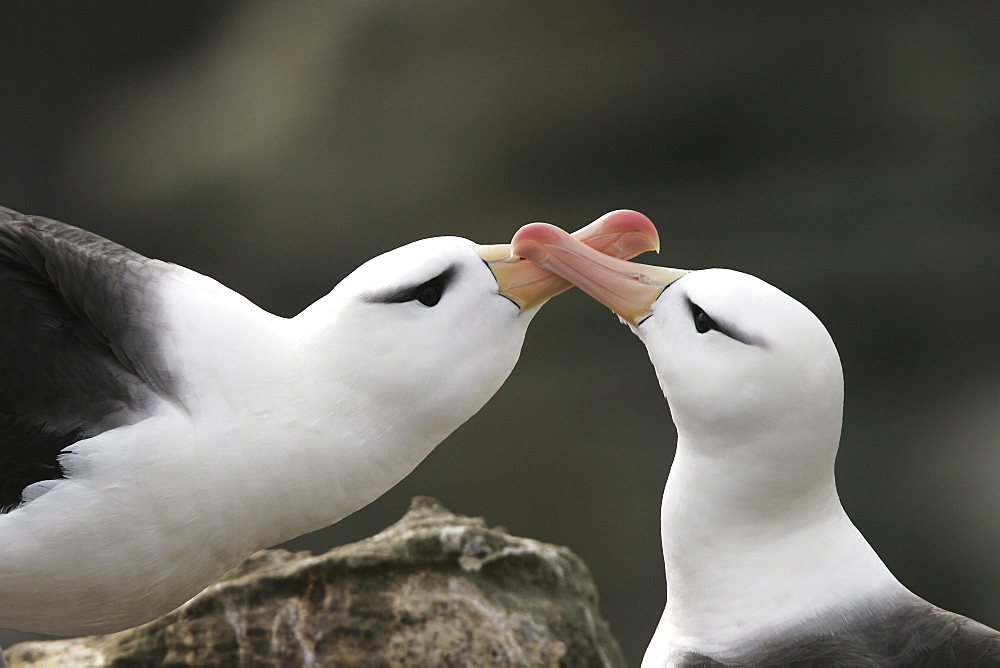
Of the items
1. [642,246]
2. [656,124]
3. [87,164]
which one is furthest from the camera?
[87,164]

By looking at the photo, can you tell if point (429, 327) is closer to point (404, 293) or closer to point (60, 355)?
point (404, 293)

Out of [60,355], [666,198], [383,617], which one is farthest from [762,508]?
[666,198]

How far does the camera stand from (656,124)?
6.32 m

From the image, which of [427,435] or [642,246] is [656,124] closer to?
[642,246]

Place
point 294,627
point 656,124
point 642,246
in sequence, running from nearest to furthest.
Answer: point 642,246 → point 294,627 → point 656,124

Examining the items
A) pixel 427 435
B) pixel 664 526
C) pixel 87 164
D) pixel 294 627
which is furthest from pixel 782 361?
pixel 87 164

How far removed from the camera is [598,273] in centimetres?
260

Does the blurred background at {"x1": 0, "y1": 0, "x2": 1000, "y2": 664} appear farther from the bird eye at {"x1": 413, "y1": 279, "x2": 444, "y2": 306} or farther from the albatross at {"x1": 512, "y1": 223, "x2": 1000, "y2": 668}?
the bird eye at {"x1": 413, "y1": 279, "x2": 444, "y2": 306}

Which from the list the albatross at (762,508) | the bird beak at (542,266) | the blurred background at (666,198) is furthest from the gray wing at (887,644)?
the blurred background at (666,198)

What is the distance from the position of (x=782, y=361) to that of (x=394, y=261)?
3.04 ft

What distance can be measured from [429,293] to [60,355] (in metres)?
0.86

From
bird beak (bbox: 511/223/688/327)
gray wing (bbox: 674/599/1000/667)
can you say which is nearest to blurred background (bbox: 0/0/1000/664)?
bird beak (bbox: 511/223/688/327)

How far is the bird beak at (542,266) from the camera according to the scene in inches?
101

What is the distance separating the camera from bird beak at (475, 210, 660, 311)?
2553 millimetres
